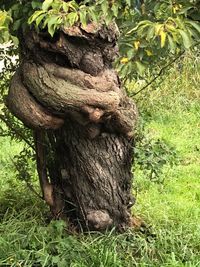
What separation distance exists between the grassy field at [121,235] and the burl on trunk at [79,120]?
0.21 meters

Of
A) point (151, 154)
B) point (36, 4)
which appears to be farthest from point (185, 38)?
point (151, 154)

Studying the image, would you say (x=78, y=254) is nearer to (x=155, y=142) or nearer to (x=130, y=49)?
(x=155, y=142)

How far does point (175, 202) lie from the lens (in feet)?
16.7

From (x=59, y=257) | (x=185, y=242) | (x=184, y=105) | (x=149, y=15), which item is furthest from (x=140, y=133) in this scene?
(x=184, y=105)

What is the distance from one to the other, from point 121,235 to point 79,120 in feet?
3.08

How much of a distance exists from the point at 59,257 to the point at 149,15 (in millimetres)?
1666

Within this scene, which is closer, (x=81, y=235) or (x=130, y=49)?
(x=130, y=49)

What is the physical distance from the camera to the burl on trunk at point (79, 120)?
3479mm

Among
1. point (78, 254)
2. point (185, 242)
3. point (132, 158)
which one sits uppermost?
point (132, 158)

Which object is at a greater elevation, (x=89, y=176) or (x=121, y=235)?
(x=89, y=176)

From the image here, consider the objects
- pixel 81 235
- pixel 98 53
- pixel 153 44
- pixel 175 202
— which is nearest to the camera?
pixel 153 44

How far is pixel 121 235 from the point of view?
4094mm

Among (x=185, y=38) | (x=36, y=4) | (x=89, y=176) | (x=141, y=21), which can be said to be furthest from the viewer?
(x=89, y=176)

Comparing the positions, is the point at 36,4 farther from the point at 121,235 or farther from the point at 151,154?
the point at 121,235
